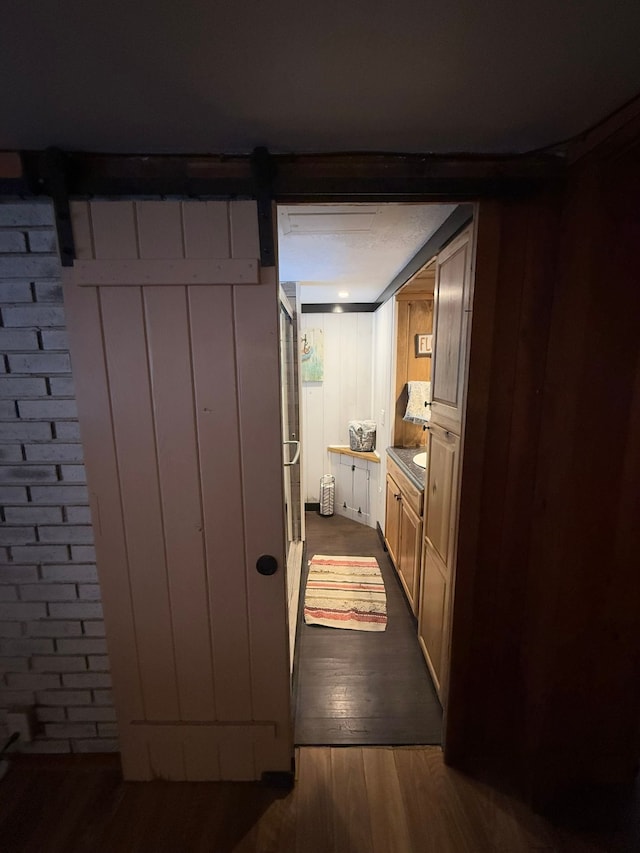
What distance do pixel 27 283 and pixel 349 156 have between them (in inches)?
→ 44.3

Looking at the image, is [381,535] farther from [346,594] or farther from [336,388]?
[336,388]

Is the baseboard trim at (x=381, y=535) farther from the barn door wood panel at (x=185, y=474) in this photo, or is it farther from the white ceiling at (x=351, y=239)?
the white ceiling at (x=351, y=239)

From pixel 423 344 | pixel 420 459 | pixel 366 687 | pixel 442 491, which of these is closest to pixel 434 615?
pixel 366 687

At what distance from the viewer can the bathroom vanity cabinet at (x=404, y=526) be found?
209 cm

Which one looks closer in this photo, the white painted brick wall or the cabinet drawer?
the white painted brick wall

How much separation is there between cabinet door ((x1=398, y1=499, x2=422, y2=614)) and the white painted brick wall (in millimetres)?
1616

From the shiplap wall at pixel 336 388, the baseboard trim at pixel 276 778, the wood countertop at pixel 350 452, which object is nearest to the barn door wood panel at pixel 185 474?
the baseboard trim at pixel 276 778

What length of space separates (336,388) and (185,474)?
2.72m

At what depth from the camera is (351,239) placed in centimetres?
175

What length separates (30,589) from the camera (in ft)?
4.27

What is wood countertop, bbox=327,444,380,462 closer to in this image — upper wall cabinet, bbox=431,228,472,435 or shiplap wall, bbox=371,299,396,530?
shiplap wall, bbox=371,299,396,530

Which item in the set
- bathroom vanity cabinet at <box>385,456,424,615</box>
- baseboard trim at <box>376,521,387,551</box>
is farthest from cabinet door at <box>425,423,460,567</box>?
baseboard trim at <box>376,521,387,551</box>

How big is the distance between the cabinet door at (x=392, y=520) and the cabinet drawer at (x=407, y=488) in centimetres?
8

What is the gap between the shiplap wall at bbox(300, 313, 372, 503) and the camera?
12.0 feet
